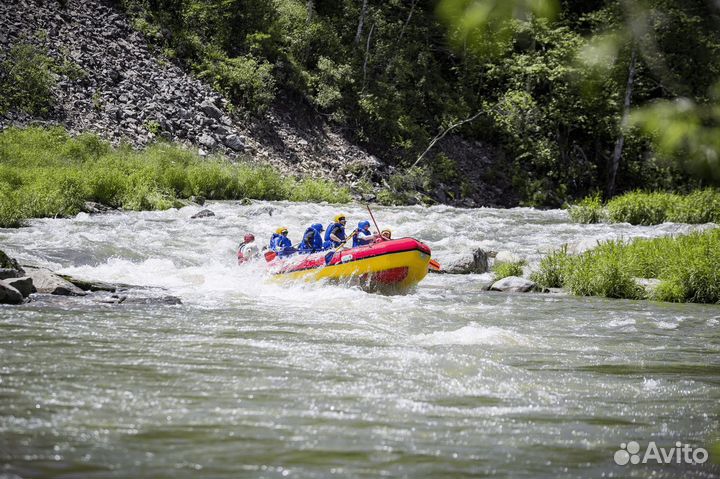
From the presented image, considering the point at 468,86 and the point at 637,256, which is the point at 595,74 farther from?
the point at 468,86

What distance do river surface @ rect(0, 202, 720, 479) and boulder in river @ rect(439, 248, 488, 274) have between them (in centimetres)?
305

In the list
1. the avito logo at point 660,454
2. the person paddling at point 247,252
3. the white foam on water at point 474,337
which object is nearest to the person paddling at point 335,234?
the person paddling at point 247,252

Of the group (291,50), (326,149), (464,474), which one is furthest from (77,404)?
(291,50)

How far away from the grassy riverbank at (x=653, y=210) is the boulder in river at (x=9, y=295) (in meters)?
14.3

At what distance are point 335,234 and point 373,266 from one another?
146 centimetres

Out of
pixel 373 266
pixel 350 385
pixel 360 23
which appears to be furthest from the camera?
pixel 360 23

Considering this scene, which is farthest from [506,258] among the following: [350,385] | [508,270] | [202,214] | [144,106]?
[144,106]

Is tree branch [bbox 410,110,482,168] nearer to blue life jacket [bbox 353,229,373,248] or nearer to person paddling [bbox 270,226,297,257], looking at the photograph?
person paddling [bbox 270,226,297,257]

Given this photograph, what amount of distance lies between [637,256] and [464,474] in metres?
8.85

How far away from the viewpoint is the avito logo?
349cm

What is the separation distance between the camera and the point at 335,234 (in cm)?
1149

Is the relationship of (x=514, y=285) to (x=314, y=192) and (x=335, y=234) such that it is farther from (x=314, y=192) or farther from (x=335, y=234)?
(x=314, y=192)

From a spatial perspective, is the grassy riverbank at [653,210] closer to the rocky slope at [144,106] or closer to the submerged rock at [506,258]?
the submerged rock at [506,258]

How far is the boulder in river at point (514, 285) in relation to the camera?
10820 mm
